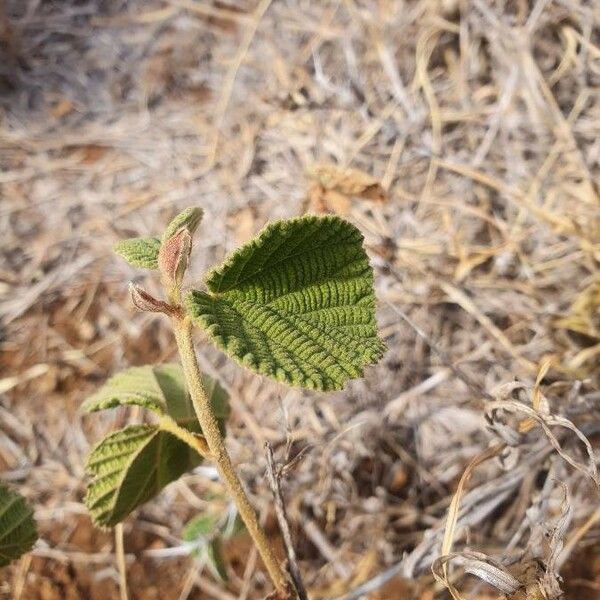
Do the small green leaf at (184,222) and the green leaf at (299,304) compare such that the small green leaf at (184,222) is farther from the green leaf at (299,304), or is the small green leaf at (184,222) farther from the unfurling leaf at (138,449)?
the unfurling leaf at (138,449)

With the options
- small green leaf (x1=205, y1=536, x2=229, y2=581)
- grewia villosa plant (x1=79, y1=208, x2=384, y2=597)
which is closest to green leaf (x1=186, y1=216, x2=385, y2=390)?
grewia villosa plant (x1=79, y1=208, x2=384, y2=597)

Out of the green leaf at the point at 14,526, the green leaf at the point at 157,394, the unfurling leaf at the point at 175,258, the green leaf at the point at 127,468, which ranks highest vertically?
the unfurling leaf at the point at 175,258

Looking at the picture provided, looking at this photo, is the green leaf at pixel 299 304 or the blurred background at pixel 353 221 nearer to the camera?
the green leaf at pixel 299 304

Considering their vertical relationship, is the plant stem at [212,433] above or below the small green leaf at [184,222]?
below

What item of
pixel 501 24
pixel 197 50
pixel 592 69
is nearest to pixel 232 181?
pixel 197 50

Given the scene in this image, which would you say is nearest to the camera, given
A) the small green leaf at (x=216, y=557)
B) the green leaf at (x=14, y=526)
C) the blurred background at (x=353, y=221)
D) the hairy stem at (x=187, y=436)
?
the hairy stem at (x=187, y=436)

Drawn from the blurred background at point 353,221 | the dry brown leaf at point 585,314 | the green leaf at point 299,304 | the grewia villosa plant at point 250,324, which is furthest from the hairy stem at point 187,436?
the dry brown leaf at point 585,314

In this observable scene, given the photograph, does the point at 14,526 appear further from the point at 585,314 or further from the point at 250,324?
the point at 585,314

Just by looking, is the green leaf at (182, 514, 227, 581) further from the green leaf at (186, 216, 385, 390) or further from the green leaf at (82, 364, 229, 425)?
the green leaf at (186, 216, 385, 390)
